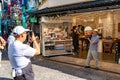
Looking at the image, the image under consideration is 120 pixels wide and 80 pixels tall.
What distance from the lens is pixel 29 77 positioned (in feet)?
18.1

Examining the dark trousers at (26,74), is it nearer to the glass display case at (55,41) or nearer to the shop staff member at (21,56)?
the shop staff member at (21,56)

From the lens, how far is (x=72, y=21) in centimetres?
1998

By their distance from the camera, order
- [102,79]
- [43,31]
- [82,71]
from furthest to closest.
→ [43,31]
[82,71]
[102,79]

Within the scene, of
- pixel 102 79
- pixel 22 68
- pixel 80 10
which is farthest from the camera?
pixel 80 10

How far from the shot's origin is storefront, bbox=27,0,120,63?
558 inches

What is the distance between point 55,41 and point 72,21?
6.71ft

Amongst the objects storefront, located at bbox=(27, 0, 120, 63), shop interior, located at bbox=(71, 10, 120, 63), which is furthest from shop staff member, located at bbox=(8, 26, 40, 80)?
shop interior, located at bbox=(71, 10, 120, 63)

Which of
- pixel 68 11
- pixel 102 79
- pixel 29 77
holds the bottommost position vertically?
pixel 102 79

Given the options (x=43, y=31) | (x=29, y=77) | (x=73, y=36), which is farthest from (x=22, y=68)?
(x=73, y=36)

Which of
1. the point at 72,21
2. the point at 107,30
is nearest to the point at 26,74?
the point at 72,21

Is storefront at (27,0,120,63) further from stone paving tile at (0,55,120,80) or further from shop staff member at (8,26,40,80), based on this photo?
shop staff member at (8,26,40,80)

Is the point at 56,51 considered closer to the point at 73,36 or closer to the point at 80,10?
the point at 73,36

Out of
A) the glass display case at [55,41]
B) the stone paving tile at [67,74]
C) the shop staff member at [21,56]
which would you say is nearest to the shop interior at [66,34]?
the glass display case at [55,41]

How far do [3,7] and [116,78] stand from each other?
70.4ft
